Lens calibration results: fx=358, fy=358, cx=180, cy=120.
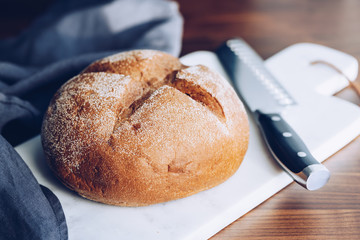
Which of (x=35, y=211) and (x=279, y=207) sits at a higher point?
(x=35, y=211)

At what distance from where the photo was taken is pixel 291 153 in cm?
84

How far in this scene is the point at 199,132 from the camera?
0.75m

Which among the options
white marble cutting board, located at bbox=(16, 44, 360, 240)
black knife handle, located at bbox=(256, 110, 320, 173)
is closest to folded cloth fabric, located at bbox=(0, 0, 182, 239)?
white marble cutting board, located at bbox=(16, 44, 360, 240)

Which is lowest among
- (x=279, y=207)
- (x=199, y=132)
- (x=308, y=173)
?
(x=279, y=207)

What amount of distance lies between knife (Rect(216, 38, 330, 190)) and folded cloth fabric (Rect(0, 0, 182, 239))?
0.24m

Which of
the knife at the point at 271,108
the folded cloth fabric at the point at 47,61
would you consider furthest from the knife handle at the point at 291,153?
the folded cloth fabric at the point at 47,61

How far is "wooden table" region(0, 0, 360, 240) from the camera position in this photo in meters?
0.79

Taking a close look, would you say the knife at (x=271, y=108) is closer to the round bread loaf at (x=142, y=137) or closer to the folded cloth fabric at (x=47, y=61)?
the round bread loaf at (x=142, y=137)

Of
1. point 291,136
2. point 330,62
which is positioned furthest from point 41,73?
point 330,62

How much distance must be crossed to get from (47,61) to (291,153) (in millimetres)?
1074

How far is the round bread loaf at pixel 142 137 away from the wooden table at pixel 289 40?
0.15 m

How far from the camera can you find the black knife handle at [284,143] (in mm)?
Answer: 815

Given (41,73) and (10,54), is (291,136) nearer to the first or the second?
(41,73)

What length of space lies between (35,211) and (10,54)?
1.00 metres
